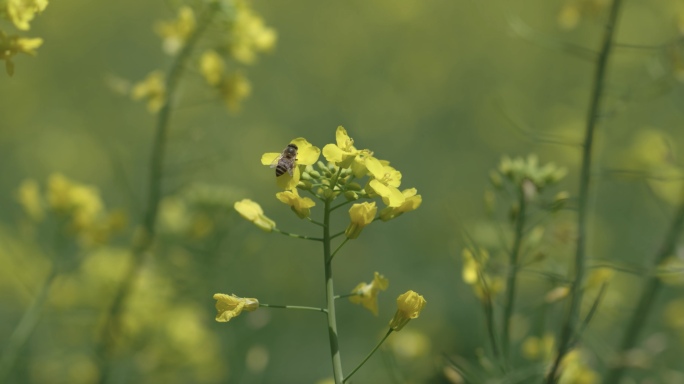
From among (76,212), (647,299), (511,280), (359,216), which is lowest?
(647,299)

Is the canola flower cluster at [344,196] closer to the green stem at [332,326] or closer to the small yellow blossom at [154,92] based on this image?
the green stem at [332,326]

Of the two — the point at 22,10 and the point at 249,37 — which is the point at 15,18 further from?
the point at 249,37

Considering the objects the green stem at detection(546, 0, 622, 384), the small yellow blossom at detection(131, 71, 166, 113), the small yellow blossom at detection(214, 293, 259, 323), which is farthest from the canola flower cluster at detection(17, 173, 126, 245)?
the green stem at detection(546, 0, 622, 384)

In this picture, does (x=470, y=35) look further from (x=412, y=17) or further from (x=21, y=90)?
(x=21, y=90)

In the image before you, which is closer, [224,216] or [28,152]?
[224,216]

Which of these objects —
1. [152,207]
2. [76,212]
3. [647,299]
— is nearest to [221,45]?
[152,207]

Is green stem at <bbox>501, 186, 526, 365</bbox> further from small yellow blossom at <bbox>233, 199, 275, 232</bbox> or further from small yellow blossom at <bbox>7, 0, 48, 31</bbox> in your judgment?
small yellow blossom at <bbox>7, 0, 48, 31</bbox>

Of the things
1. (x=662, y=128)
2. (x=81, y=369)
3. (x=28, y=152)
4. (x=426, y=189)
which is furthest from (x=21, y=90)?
(x=662, y=128)
